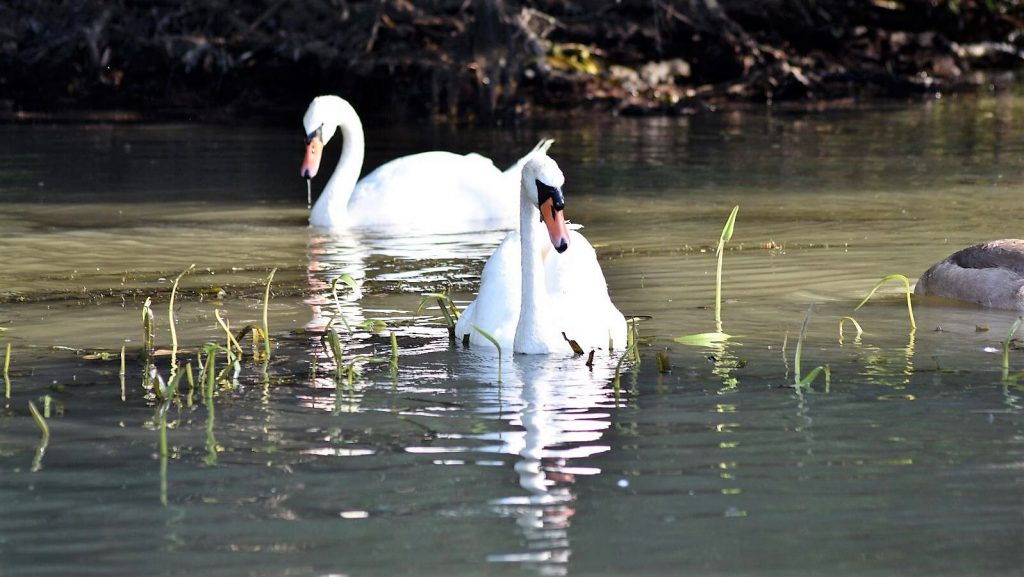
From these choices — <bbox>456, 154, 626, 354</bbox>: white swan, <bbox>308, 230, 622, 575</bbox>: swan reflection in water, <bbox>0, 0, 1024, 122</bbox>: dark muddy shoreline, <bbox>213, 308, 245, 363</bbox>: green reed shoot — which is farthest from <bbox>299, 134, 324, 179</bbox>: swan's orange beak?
<bbox>0, 0, 1024, 122</bbox>: dark muddy shoreline

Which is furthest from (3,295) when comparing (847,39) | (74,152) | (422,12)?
(847,39)

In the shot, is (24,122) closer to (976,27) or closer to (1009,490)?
(976,27)

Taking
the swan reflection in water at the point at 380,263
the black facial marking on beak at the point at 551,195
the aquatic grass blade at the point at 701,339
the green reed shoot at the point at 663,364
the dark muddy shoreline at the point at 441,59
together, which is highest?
the dark muddy shoreline at the point at 441,59

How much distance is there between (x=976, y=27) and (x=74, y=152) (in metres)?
18.0

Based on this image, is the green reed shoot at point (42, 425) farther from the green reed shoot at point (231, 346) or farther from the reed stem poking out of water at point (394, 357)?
the reed stem poking out of water at point (394, 357)

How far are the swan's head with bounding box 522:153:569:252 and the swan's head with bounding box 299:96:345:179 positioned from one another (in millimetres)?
6995

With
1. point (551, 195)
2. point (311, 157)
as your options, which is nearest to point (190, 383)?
point (551, 195)

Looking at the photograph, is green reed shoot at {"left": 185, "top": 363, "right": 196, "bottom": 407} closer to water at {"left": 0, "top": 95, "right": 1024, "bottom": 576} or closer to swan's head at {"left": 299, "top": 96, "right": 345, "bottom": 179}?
water at {"left": 0, "top": 95, "right": 1024, "bottom": 576}

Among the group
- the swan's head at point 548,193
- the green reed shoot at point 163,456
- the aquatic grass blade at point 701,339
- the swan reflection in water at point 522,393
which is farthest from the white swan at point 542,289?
the green reed shoot at point 163,456

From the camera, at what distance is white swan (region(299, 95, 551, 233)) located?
14266 millimetres

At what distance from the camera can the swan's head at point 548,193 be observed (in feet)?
25.0

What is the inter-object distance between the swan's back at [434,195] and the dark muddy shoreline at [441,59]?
8.56m

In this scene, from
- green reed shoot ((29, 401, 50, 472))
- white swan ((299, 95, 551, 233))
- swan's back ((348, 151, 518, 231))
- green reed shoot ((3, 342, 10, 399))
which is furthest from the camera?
swan's back ((348, 151, 518, 231))

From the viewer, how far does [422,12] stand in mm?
25766
